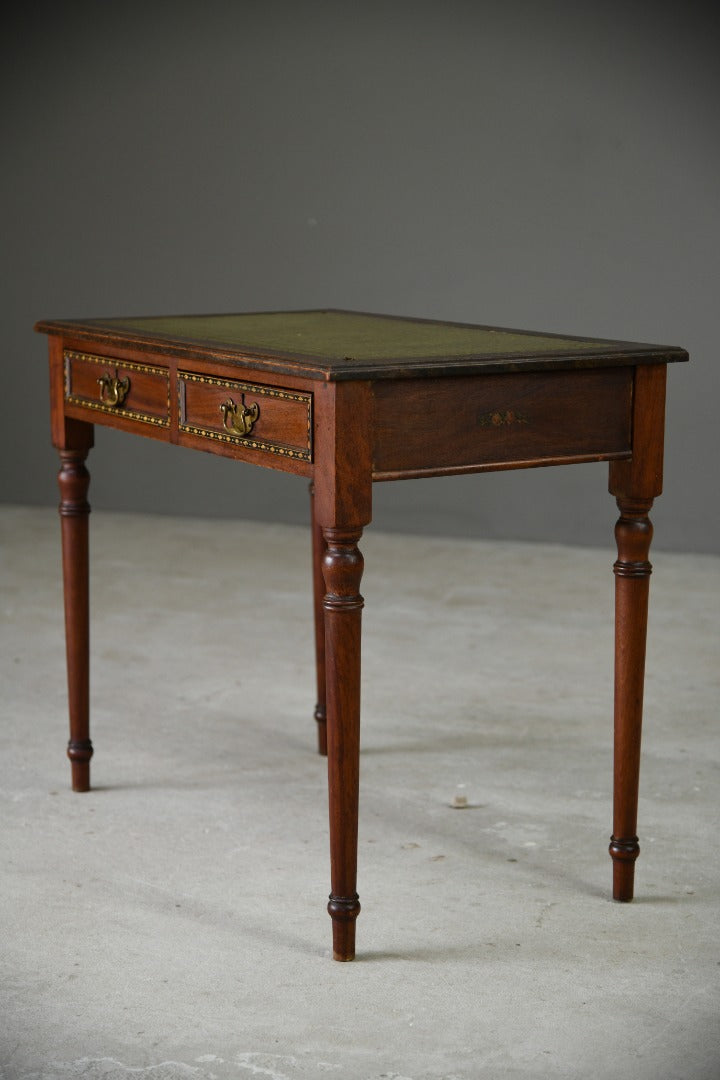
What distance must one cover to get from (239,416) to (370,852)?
37.5 inches

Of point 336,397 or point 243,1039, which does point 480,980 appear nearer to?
point 243,1039

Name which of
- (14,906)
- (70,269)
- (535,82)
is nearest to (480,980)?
(14,906)

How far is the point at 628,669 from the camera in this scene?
2645 millimetres

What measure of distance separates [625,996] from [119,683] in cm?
210

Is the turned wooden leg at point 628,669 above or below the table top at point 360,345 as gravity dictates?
below

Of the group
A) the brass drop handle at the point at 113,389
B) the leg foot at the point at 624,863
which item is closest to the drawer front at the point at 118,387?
the brass drop handle at the point at 113,389

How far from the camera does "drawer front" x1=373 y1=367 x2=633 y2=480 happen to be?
2334mm

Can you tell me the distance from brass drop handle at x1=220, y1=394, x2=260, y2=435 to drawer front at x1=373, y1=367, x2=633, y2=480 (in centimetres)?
28

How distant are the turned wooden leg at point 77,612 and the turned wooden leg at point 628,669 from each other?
1.20 m

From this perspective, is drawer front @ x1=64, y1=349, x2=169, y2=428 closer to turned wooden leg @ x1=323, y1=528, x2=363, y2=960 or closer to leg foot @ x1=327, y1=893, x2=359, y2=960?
turned wooden leg @ x1=323, y1=528, x2=363, y2=960

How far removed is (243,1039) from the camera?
219 cm

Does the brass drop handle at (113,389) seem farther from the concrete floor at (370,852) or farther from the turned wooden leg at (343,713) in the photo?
the concrete floor at (370,852)

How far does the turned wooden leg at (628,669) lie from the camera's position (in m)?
2.60

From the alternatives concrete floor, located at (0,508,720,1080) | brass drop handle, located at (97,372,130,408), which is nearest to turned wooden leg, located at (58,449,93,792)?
concrete floor, located at (0,508,720,1080)
